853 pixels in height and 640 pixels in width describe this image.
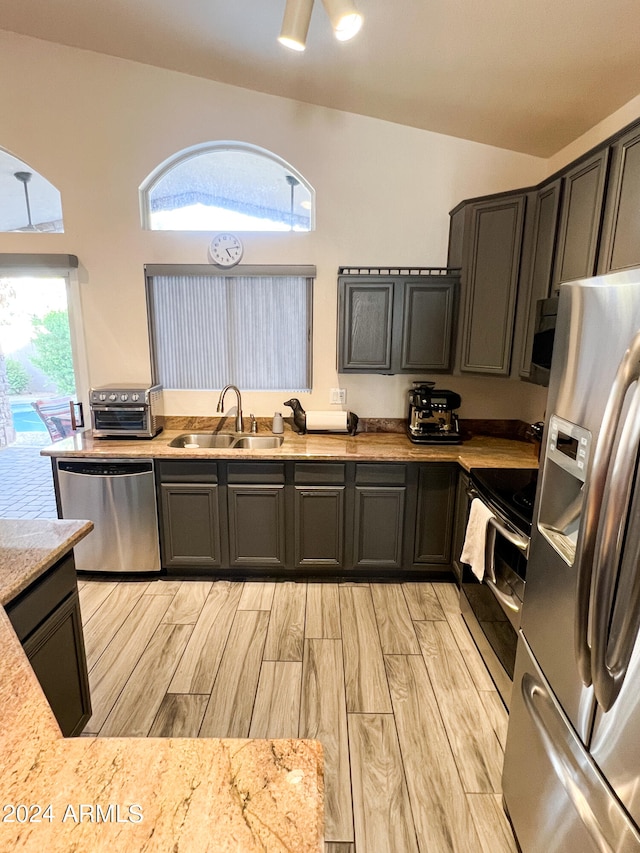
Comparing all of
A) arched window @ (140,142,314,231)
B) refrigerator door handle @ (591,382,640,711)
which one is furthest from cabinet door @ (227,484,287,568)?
refrigerator door handle @ (591,382,640,711)

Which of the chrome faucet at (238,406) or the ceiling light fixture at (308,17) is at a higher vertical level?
the ceiling light fixture at (308,17)

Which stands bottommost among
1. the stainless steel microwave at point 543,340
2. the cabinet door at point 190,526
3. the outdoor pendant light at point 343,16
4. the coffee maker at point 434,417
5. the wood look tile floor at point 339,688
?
the wood look tile floor at point 339,688

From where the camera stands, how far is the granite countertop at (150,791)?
637mm

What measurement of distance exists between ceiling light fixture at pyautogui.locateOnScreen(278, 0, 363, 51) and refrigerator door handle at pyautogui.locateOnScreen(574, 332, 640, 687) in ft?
4.90

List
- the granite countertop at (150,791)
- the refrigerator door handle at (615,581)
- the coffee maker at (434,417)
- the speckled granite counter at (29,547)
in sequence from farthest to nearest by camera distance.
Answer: the coffee maker at (434,417), the speckled granite counter at (29,547), the refrigerator door handle at (615,581), the granite countertop at (150,791)

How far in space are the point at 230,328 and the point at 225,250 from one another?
548 millimetres

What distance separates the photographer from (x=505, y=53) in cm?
202

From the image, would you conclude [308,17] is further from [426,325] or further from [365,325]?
[426,325]

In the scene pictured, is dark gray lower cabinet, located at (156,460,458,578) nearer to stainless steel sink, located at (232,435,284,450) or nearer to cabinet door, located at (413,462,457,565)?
cabinet door, located at (413,462,457,565)

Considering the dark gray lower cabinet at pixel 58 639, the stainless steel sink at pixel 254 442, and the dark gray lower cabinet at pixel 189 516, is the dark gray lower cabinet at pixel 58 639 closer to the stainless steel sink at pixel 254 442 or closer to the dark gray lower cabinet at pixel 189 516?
the dark gray lower cabinet at pixel 189 516

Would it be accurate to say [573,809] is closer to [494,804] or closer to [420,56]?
[494,804]

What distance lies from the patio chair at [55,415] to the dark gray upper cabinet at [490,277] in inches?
128

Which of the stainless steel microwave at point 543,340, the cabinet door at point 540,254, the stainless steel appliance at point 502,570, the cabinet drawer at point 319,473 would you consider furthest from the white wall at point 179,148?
the stainless steel appliance at point 502,570

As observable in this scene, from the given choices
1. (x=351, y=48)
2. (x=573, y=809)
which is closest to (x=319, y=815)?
(x=573, y=809)
